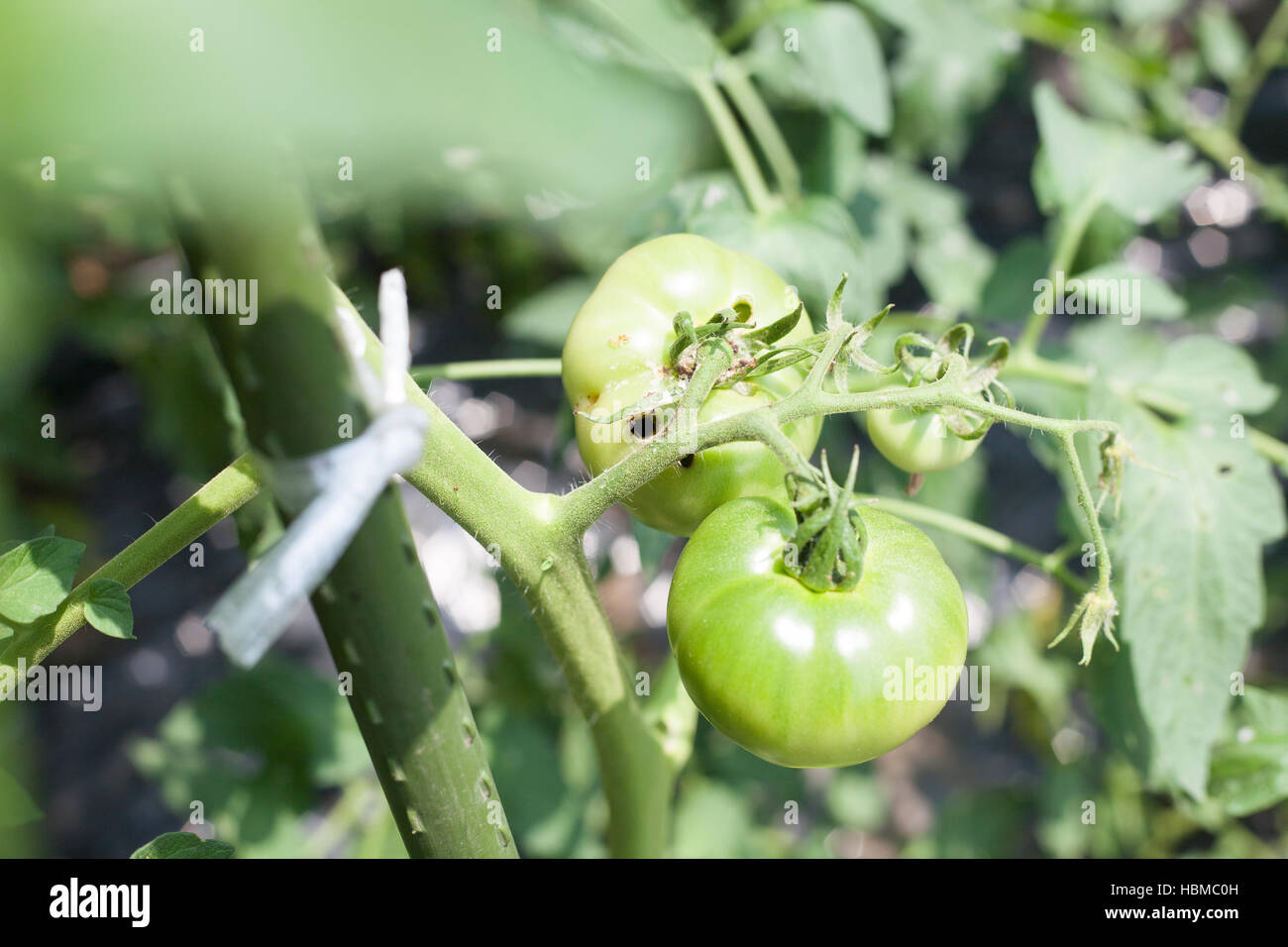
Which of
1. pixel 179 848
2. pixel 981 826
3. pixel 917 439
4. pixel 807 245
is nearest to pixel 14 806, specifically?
pixel 179 848

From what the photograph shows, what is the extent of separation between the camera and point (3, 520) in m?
1.28

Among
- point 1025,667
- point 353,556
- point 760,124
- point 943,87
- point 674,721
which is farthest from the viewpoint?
point 1025,667

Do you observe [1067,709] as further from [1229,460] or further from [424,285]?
[424,285]

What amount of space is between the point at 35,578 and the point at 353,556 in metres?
0.24

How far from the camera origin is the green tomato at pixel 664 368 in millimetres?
601

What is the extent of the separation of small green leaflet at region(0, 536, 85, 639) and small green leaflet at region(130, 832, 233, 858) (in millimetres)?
163

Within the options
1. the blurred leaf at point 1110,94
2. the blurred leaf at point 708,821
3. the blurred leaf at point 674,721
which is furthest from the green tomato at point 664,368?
the blurred leaf at point 1110,94

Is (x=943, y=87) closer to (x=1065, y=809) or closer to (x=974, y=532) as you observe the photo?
(x=974, y=532)

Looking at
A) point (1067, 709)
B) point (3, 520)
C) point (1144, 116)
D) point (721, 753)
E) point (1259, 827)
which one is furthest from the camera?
point (1259, 827)

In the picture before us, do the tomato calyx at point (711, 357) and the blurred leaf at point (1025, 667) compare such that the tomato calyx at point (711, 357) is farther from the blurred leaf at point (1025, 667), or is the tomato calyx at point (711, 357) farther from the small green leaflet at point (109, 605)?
the blurred leaf at point (1025, 667)

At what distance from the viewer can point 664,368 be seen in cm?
61

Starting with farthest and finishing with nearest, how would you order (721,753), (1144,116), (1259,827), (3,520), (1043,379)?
(1259,827), (1144,116), (721,753), (3,520), (1043,379)

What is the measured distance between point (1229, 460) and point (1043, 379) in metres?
0.22
